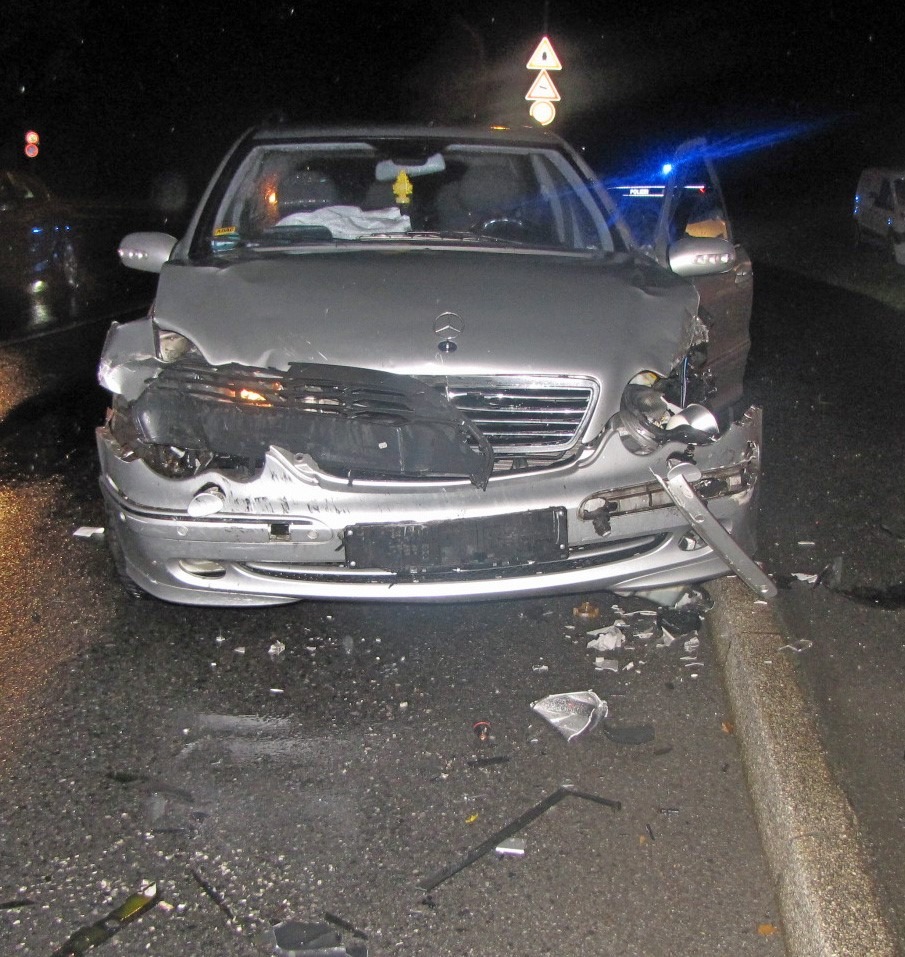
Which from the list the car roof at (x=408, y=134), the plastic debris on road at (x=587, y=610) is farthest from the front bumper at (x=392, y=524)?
the car roof at (x=408, y=134)

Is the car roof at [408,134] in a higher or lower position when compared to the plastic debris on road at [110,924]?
higher

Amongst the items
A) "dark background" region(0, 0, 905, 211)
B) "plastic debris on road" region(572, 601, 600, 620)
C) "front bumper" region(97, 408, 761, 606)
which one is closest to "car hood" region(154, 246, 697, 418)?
"front bumper" region(97, 408, 761, 606)

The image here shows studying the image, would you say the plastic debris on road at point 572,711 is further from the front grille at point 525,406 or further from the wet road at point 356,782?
the front grille at point 525,406

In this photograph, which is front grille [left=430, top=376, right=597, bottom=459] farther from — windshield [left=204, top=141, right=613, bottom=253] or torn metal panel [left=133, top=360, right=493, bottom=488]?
windshield [left=204, top=141, right=613, bottom=253]

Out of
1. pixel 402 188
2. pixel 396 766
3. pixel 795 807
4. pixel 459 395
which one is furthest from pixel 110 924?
pixel 402 188

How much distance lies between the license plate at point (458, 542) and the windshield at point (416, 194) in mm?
1994

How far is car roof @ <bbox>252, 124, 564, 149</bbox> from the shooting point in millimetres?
5691

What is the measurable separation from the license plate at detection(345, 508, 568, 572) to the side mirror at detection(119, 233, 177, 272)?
1985 millimetres

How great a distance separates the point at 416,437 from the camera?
3758mm

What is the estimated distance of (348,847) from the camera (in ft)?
10.4

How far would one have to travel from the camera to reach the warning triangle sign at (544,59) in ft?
50.9

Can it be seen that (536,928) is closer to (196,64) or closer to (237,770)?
(237,770)

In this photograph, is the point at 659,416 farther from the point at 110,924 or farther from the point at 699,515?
the point at 110,924

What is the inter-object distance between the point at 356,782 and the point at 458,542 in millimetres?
798
